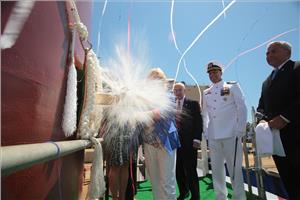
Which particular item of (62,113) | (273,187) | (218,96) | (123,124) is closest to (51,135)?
(62,113)

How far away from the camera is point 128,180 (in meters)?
2.56

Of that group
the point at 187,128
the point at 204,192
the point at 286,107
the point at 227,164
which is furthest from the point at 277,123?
the point at 204,192

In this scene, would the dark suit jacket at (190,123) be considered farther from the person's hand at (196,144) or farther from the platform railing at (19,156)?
the platform railing at (19,156)

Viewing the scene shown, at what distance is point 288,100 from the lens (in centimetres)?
253

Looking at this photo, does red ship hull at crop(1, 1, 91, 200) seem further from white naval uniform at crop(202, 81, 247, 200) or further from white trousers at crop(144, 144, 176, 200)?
white naval uniform at crop(202, 81, 247, 200)

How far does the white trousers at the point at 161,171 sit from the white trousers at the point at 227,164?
0.77m

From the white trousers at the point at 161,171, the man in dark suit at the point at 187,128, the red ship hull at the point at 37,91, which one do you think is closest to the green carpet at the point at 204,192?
the man in dark suit at the point at 187,128

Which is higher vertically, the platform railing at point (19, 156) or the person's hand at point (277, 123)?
the person's hand at point (277, 123)

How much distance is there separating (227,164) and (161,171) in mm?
943

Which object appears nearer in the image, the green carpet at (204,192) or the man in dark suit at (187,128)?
the man in dark suit at (187,128)

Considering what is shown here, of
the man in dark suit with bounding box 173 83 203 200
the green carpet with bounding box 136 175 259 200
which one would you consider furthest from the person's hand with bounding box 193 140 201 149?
the green carpet with bounding box 136 175 259 200

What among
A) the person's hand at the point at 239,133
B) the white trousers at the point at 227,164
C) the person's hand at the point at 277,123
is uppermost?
the person's hand at the point at 277,123

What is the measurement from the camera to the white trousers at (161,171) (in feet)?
8.18

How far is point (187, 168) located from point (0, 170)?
3.11 metres
